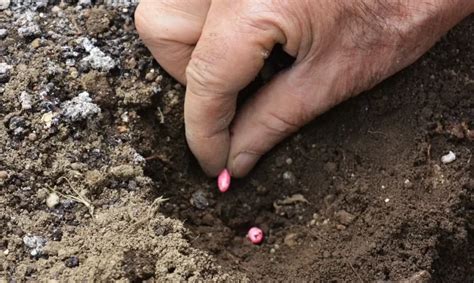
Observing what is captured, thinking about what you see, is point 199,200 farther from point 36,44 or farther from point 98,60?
point 36,44

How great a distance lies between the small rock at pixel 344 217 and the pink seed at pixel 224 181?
0.33 m

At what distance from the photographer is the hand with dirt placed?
1.90 m

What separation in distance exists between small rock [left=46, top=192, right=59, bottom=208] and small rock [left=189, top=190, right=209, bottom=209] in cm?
40

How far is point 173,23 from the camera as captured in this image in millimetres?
2006

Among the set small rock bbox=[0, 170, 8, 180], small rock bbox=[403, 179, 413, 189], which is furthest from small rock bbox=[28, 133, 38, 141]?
small rock bbox=[403, 179, 413, 189]

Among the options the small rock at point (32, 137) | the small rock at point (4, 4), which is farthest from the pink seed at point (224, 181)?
the small rock at point (4, 4)

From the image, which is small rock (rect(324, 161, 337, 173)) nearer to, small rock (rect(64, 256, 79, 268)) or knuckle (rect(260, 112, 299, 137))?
knuckle (rect(260, 112, 299, 137))

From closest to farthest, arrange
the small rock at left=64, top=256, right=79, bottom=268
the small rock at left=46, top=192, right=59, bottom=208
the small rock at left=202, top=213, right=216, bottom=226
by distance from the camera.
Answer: the small rock at left=64, top=256, right=79, bottom=268
the small rock at left=46, top=192, right=59, bottom=208
the small rock at left=202, top=213, right=216, bottom=226

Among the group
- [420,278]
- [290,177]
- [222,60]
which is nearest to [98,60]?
[222,60]

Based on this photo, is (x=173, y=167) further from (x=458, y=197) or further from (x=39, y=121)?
(x=458, y=197)

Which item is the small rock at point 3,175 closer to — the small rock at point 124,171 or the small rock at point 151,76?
the small rock at point 124,171

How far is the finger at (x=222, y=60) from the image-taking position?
1.89 meters

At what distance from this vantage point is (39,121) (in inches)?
77.8

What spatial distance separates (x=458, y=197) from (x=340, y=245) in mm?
318
